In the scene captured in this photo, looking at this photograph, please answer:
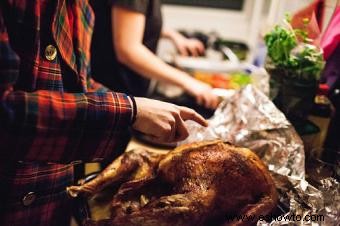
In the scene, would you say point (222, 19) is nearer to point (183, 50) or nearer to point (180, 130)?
point (183, 50)

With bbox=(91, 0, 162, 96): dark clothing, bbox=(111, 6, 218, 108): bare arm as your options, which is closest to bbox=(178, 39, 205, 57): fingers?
bbox=(91, 0, 162, 96): dark clothing

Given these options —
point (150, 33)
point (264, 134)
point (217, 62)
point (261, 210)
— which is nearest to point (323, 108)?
point (264, 134)

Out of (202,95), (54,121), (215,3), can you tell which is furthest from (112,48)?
(215,3)

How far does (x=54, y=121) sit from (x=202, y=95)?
0.77m

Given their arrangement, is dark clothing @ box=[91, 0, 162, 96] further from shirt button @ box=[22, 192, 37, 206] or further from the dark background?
the dark background

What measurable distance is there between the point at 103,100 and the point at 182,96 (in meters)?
0.76

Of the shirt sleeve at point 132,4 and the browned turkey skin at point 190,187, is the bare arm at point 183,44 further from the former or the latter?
the browned turkey skin at point 190,187

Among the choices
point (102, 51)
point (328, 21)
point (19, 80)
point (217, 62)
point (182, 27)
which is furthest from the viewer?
point (182, 27)

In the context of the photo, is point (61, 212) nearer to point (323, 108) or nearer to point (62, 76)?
point (62, 76)

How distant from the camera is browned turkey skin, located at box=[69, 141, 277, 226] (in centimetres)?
76

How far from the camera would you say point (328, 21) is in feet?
3.79

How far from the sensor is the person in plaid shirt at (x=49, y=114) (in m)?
0.62

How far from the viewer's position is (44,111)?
634 mm

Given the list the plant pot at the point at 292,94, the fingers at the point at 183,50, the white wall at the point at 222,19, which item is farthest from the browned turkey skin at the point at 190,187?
the white wall at the point at 222,19
